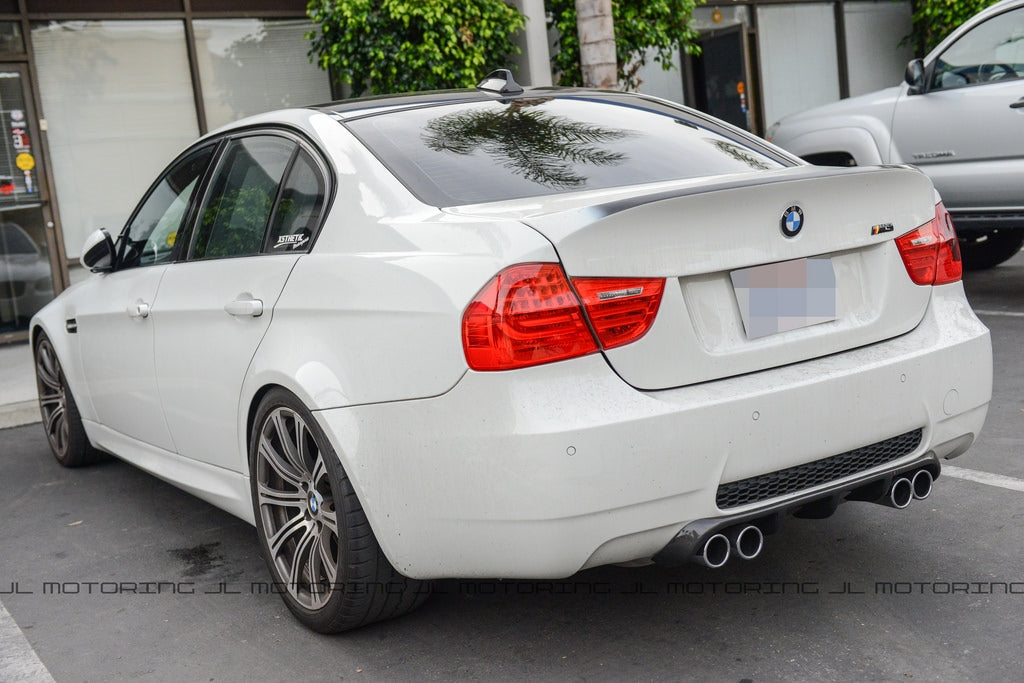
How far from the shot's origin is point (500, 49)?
10.6 m

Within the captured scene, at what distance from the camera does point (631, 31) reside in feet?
34.9

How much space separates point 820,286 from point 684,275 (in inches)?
17.4

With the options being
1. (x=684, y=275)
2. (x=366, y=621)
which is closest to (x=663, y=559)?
(x=684, y=275)

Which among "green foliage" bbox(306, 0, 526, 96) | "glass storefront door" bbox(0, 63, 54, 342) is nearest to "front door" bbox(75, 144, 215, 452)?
"green foliage" bbox(306, 0, 526, 96)

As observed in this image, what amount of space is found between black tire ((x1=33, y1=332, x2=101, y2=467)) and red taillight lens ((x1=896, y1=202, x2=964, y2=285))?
12.2 ft

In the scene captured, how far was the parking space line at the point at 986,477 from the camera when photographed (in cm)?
408

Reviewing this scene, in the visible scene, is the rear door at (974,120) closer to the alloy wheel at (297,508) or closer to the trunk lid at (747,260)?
the trunk lid at (747,260)

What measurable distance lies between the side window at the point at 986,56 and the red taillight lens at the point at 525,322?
575cm

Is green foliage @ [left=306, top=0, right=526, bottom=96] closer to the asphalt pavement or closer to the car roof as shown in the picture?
the car roof

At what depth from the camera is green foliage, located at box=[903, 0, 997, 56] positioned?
13.3 metres

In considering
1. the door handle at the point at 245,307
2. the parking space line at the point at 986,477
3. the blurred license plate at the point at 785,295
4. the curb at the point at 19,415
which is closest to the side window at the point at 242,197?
the door handle at the point at 245,307

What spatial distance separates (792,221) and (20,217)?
894 cm

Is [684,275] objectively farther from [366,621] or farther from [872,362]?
[366,621]

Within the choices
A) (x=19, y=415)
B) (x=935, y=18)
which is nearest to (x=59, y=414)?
(x=19, y=415)
